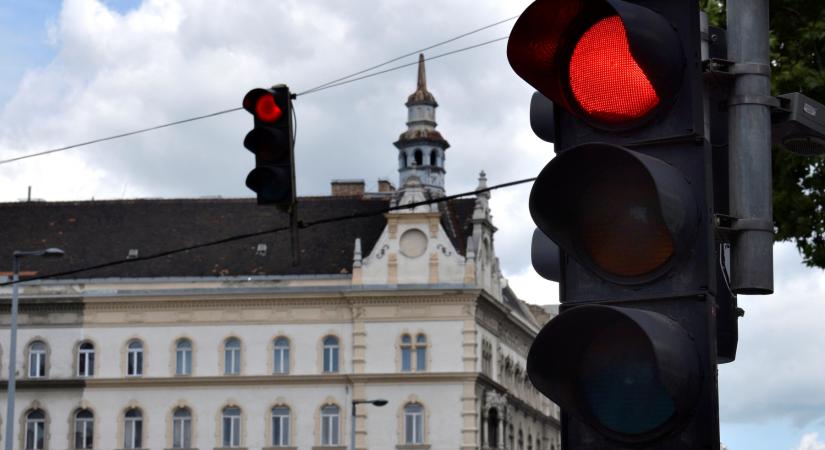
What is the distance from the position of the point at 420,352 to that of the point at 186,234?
13012 mm

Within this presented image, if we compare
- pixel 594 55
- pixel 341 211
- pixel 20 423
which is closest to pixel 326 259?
pixel 341 211

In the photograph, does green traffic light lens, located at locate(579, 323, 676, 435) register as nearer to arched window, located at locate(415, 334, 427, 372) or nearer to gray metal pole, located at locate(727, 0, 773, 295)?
gray metal pole, located at locate(727, 0, 773, 295)

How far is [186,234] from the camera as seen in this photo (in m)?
77.2

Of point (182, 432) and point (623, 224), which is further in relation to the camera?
point (182, 432)

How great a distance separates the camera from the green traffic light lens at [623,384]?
14.7 feet

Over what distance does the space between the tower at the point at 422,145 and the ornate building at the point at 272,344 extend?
5.17 m

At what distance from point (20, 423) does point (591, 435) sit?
236ft

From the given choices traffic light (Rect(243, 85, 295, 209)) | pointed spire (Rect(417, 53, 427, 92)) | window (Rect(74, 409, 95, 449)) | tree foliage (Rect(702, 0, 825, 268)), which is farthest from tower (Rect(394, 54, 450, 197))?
traffic light (Rect(243, 85, 295, 209))

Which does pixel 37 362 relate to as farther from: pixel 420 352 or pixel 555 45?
pixel 555 45

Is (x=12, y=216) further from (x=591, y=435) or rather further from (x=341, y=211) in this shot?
(x=591, y=435)

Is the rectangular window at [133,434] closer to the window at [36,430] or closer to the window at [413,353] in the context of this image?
the window at [36,430]

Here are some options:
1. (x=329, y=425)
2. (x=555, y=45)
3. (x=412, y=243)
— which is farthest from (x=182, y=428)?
(x=555, y=45)

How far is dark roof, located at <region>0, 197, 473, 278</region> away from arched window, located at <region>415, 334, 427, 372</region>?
4.72 meters

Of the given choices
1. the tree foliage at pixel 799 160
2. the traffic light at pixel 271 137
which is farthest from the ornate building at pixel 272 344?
the traffic light at pixel 271 137
